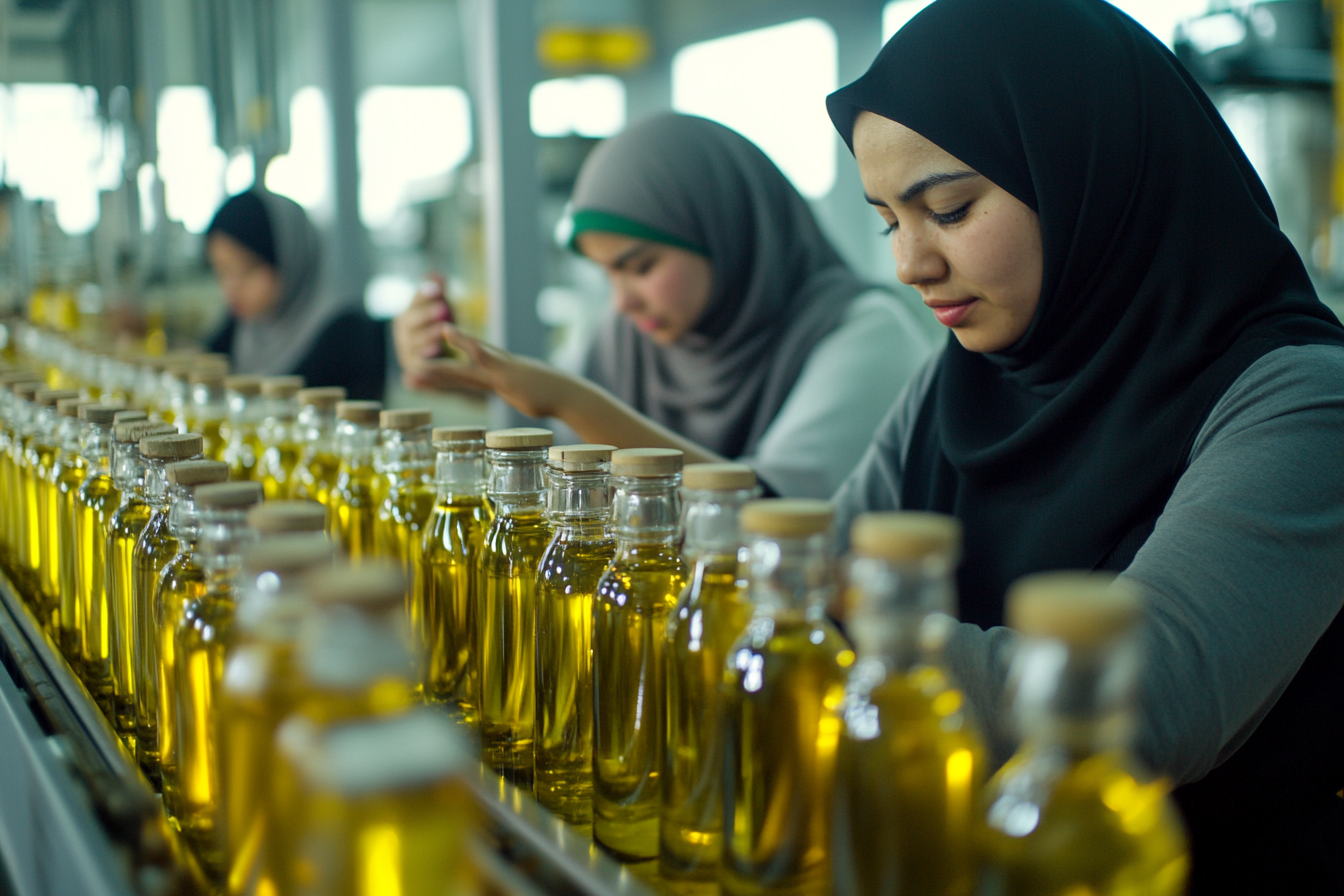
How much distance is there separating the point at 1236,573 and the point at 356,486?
66 centimetres

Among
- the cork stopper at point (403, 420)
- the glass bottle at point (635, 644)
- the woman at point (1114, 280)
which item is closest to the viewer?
the glass bottle at point (635, 644)

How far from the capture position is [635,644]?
563 mm

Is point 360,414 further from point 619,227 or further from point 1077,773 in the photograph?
point 619,227

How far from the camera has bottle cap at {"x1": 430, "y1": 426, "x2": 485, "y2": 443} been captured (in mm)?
716

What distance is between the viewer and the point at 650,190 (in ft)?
5.53

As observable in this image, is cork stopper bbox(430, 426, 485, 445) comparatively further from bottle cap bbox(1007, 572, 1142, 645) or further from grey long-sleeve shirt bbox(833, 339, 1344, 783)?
bottle cap bbox(1007, 572, 1142, 645)

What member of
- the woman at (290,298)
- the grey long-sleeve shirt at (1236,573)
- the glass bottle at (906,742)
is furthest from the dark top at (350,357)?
the glass bottle at (906,742)

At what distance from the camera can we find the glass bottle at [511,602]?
65 cm

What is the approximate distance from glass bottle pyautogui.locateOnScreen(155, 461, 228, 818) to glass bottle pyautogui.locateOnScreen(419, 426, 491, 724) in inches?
6.3

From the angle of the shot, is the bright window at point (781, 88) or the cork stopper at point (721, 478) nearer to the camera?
the cork stopper at point (721, 478)

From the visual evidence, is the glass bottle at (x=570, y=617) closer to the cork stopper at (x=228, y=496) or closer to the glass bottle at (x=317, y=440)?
the cork stopper at (x=228, y=496)

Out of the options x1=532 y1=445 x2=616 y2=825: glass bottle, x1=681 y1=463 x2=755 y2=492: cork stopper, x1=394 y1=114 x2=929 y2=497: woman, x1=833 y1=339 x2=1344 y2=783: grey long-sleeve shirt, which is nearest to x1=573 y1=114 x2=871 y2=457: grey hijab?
x1=394 y1=114 x2=929 y2=497: woman

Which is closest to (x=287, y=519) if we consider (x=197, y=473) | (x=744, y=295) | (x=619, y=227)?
(x=197, y=473)

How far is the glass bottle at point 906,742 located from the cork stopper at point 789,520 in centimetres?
4
